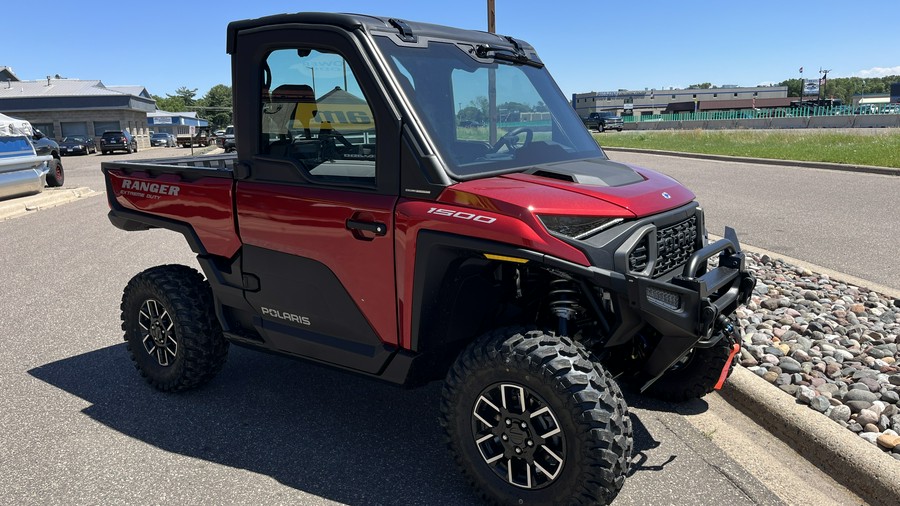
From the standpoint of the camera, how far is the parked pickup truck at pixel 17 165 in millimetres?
15898

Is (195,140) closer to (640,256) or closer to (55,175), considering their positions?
(55,175)

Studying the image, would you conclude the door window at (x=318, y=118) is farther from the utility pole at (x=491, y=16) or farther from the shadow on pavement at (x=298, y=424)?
the utility pole at (x=491, y=16)

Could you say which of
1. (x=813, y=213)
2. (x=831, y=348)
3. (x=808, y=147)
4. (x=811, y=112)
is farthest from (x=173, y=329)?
(x=811, y=112)

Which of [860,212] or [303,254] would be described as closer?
[303,254]

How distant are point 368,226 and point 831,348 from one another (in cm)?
350

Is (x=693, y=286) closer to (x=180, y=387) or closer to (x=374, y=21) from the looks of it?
(x=374, y=21)

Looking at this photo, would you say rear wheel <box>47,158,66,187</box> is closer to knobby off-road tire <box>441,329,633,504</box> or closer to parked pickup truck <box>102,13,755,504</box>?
parked pickup truck <box>102,13,755,504</box>

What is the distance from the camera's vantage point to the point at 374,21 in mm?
3350

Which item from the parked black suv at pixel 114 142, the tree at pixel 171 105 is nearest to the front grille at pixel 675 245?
the parked black suv at pixel 114 142

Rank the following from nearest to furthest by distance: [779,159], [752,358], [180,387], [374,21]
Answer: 1. [374,21]
2. [180,387]
3. [752,358]
4. [779,159]

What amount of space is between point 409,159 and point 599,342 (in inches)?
48.1

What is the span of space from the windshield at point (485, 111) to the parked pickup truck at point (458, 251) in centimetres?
1

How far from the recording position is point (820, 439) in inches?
139

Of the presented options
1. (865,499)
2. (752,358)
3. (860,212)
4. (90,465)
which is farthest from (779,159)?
(90,465)
